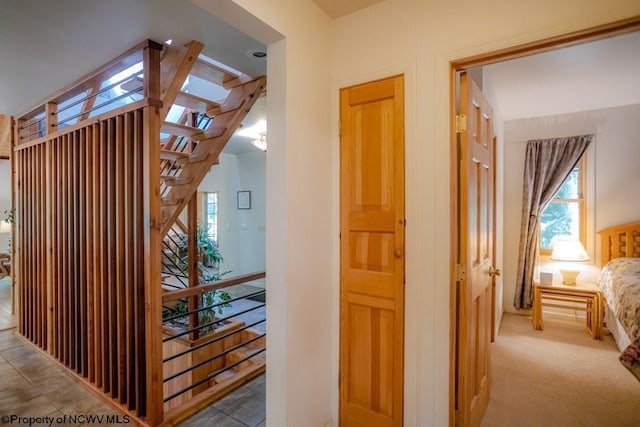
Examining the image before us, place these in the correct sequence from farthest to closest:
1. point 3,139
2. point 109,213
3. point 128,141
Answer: point 3,139
point 109,213
point 128,141

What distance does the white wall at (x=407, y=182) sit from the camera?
1450mm

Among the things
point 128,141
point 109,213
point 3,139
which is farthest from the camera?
point 3,139

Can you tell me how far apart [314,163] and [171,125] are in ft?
5.06

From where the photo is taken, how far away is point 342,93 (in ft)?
5.75

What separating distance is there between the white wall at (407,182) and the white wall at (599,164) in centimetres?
343

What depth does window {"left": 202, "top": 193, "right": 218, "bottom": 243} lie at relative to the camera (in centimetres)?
666

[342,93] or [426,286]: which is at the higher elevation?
[342,93]

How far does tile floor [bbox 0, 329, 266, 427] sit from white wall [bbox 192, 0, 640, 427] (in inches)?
29.0

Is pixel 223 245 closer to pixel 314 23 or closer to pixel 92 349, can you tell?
pixel 92 349

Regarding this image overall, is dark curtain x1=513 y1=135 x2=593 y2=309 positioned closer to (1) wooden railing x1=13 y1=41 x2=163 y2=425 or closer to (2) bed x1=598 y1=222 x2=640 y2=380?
(2) bed x1=598 y1=222 x2=640 y2=380

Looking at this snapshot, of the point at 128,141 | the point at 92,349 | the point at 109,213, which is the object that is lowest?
the point at 92,349

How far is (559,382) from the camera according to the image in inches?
97.9

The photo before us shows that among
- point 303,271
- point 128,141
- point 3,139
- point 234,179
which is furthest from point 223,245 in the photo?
Result: point 303,271

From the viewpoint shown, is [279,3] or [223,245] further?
[223,245]
